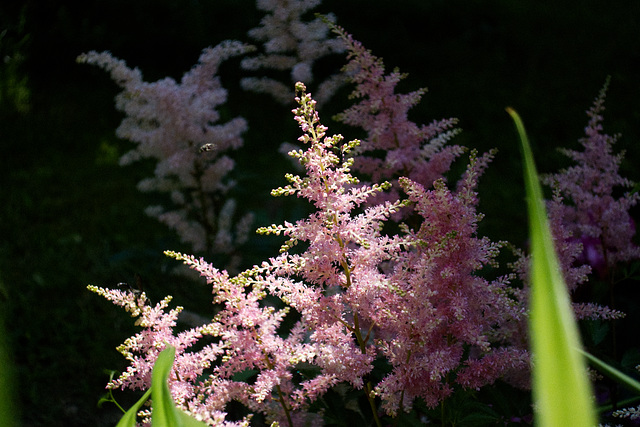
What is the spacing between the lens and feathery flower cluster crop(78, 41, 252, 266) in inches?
79.7

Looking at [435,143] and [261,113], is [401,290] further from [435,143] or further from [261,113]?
[261,113]

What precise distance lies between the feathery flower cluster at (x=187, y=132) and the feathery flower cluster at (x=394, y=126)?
0.59m

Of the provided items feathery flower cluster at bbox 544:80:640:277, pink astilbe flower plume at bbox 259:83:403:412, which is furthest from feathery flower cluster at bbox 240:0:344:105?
pink astilbe flower plume at bbox 259:83:403:412

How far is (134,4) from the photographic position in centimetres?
558

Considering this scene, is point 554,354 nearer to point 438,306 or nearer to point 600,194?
point 438,306

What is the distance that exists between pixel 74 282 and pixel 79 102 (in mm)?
2168

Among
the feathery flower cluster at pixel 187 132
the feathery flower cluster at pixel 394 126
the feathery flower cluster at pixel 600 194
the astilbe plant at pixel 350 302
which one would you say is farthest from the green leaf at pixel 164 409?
the feathery flower cluster at pixel 187 132

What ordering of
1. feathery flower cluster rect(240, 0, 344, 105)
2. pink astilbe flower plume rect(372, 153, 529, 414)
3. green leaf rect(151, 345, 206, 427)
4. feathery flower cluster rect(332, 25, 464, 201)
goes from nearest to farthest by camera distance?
green leaf rect(151, 345, 206, 427)
pink astilbe flower plume rect(372, 153, 529, 414)
feathery flower cluster rect(332, 25, 464, 201)
feathery flower cluster rect(240, 0, 344, 105)

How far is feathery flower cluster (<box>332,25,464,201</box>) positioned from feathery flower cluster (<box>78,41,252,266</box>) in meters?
0.59

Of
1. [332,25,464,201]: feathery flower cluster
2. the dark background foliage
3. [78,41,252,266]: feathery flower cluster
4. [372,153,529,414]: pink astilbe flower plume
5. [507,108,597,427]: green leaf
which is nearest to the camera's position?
[507,108,597,427]: green leaf

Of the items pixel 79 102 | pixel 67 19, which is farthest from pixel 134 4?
pixel 79 102

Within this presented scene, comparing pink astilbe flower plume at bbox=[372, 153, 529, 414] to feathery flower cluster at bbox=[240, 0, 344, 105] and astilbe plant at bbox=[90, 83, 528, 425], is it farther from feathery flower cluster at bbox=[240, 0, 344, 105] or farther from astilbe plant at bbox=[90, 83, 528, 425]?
feathery flower cluster at bbox=[240, 0, 344, 105]

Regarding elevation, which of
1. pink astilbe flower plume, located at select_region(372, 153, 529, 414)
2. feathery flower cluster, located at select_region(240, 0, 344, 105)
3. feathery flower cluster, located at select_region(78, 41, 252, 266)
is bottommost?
pink astilbe flower plume, located at select_region(372, 153, 529, 414)

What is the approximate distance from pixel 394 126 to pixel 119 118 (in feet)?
12.4
